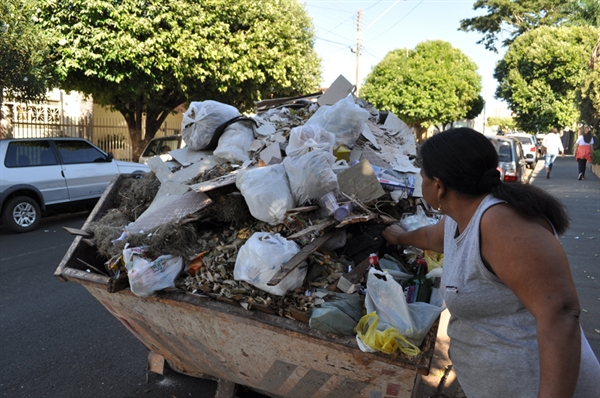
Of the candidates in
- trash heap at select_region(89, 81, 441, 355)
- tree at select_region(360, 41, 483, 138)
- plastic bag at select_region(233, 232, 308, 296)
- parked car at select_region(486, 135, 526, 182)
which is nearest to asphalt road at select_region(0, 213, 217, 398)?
trash heap at select_region(89, 81, 441, 355)

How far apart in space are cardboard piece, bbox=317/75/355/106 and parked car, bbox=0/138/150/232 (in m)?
5.26

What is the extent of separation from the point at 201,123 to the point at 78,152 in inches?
265

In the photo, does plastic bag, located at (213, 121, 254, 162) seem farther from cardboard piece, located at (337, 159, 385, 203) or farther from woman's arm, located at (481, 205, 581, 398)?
woman's arm, located at (481, 205, 581, 398)

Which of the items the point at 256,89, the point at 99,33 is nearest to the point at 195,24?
the point at 99,33

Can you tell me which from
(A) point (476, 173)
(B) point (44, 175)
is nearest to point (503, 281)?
(A) point (476, 173)

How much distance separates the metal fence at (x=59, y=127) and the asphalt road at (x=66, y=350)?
9.05 metres

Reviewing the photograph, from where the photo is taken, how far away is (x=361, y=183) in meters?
2.80

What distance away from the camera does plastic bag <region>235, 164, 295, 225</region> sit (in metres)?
2.59

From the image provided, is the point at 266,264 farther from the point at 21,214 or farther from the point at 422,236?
the point at 21,214

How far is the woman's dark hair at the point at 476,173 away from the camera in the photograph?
1450mm

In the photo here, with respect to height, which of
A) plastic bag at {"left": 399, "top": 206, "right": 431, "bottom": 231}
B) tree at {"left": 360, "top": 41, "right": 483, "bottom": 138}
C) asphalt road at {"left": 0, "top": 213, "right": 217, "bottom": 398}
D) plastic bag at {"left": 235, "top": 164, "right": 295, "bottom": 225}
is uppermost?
tree at {"left": 360, "top": 41, "right": 483, "bottom": 138}

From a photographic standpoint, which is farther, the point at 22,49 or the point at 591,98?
the point at 591,98

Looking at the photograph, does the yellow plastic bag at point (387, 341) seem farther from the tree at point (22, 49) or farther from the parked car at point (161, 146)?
the parked car at point (161, 146)

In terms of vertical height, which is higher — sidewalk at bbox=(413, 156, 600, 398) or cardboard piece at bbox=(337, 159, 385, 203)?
cardboard piece at bbox=(337, 159, 385, 203)
